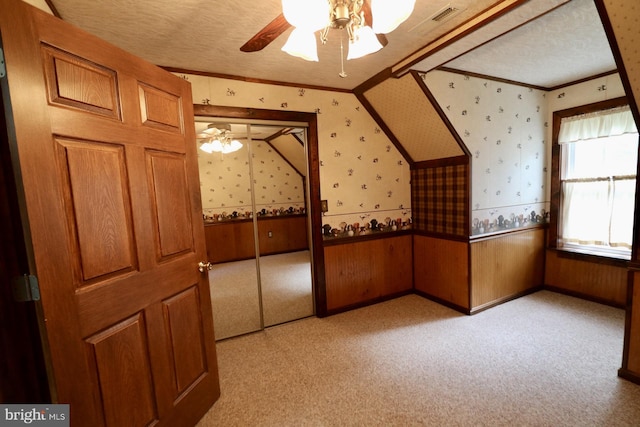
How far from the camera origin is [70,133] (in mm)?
1065

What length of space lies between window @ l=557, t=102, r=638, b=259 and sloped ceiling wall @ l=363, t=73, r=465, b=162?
1.49 meters

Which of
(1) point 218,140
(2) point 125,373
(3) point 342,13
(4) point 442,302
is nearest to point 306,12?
(3) point 342,13

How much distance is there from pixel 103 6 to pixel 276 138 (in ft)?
6.22

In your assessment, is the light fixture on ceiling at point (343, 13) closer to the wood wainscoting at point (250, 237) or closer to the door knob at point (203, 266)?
the door knob at point (203, 266)

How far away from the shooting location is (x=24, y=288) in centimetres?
95

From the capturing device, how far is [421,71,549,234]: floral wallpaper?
2.65 metres

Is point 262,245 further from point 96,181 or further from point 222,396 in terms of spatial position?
point 96,181

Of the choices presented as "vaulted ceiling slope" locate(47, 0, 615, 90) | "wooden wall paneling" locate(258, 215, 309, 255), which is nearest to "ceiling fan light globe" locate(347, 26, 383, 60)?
"vaulted ceiling slope" locate(47, 0, 615, 90)

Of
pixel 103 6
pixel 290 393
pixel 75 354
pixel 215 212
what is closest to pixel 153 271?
pixel 75 354

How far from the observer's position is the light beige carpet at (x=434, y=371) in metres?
1.64

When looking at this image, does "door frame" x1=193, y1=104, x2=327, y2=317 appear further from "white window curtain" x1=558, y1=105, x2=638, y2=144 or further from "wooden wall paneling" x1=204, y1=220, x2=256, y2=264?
"white window curtain" x1=558, y1=105, x2=638, y2=144

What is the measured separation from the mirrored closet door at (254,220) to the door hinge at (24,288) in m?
1.74

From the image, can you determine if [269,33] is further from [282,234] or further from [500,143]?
[282,234]

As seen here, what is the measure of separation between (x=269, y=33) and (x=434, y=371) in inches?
92.6
